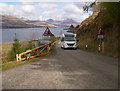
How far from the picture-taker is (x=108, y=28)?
23.2m

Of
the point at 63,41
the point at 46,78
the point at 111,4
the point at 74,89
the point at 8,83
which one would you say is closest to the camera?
the point at 74,89

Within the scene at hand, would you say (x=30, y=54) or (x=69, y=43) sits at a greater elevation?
(x=69, y=43)

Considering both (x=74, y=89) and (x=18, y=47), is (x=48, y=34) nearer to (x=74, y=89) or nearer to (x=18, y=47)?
(x=18, y=47)

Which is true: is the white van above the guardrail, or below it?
above

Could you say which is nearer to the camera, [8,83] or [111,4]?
[8,83]

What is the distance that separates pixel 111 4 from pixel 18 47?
10891 millimetres

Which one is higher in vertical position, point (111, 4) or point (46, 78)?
point (111, 4)

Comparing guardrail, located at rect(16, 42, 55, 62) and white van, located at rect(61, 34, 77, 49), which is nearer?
guardrail, located at rect(16, 42, 55, 62)

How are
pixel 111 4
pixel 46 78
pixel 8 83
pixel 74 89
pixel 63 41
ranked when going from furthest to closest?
pixel 63 41 < pixel 111 4 < pixel 46 78 < pixel 8 83 < pixel 74 89

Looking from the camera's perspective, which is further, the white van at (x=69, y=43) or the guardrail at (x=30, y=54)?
the white van at (x=69, y=43)

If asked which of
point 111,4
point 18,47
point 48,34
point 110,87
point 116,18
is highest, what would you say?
point 111,4

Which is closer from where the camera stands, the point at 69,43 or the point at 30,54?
the point at 30,54

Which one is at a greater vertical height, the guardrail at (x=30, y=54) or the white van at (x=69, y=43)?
the white van at (x=69, y=43)

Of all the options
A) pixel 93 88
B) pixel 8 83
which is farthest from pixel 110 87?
pixel 8 83
